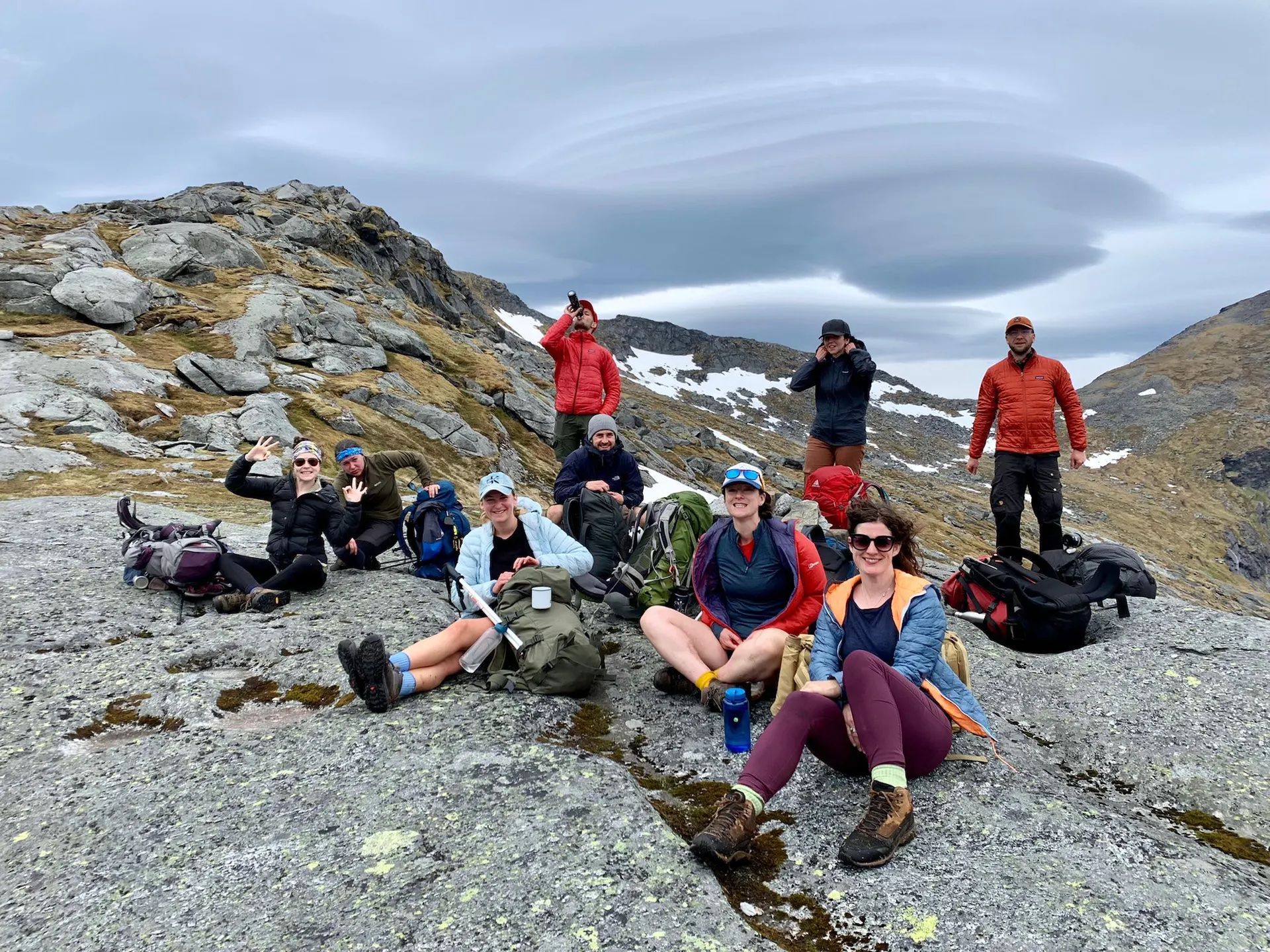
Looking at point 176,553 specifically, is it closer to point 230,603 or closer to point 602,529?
point 230,603

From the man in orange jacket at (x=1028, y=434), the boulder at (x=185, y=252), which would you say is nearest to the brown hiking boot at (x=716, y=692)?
the man in orange jacket at (x=1028, y=434)

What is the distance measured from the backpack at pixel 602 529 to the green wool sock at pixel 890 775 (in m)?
6.52

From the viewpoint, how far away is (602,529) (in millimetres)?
11758

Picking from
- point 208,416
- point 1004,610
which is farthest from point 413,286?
point 1004,610

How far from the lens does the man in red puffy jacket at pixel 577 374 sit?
15.6 m

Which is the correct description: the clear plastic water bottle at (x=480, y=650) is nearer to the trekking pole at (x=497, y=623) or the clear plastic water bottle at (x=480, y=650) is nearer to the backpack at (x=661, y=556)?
the trekking pole at (x=497, y=623)

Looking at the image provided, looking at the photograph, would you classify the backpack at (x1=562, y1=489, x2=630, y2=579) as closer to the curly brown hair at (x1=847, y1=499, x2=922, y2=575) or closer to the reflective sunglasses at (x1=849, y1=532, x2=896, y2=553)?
the curly brown hair at (x1=847, y1=499, x2=922, y2=575)

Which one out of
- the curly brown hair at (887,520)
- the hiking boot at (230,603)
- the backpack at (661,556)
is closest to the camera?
the curly brown hair at (887,520)

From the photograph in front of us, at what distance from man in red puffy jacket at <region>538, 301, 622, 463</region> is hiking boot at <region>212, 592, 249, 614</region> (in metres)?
7.07

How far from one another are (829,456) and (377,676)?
9675 millimetres

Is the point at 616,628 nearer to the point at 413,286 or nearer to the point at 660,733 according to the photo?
the point at 660,733

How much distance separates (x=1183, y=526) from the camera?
170m

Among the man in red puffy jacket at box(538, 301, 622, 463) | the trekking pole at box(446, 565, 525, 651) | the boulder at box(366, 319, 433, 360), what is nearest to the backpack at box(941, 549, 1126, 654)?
the trekking pole at box(446, 565, 525, 651)

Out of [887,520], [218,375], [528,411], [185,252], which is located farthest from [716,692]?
[185,252]
